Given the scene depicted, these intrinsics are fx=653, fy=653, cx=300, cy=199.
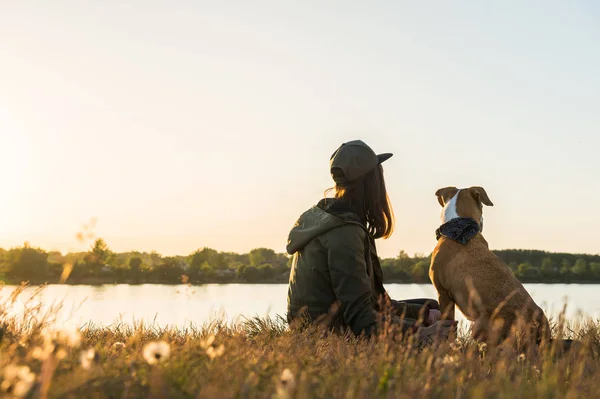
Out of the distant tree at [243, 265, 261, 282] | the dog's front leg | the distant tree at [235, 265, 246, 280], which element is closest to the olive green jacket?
the dog's front leg

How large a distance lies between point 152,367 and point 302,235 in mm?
2481

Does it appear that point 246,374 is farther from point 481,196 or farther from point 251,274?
point 251,274

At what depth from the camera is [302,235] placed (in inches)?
237

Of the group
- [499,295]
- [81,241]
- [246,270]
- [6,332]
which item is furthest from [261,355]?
[246,270]

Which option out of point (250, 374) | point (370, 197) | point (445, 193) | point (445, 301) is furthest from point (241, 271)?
point (250, 374)

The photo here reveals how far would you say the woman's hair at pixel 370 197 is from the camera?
20.2 feet

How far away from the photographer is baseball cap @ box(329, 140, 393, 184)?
595 centimetres

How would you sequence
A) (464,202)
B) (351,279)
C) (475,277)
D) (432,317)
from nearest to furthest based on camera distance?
1. (351,279)
2. (432,317)
3. (475,277)
4. (464,202)

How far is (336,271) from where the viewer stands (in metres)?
5.77

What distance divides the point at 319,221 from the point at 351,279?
608mm

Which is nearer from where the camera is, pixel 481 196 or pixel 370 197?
pixel 370 197

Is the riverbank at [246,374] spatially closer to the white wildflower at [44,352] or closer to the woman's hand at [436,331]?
the white wildflower at [44,352]

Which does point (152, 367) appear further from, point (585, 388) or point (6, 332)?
point (585, 388)

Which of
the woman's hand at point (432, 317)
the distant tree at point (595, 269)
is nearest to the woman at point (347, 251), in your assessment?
the woman's hand at point (432, 317)
